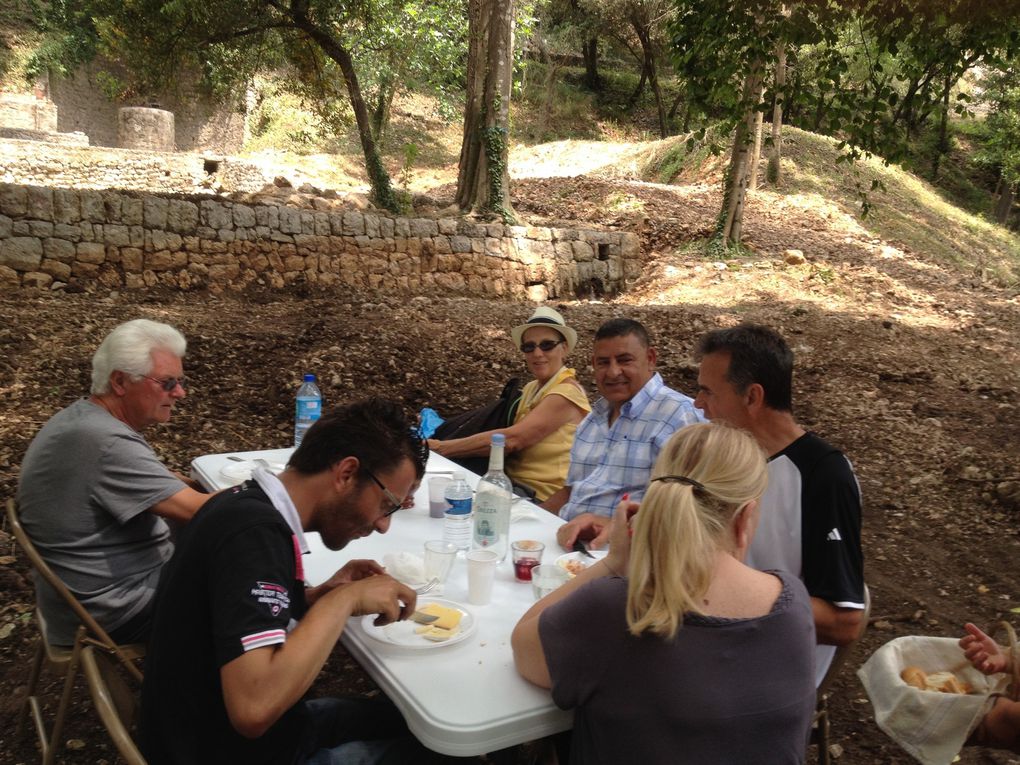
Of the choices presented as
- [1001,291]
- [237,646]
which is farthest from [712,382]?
[1001,291]

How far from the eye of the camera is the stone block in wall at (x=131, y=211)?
7914 millimetres

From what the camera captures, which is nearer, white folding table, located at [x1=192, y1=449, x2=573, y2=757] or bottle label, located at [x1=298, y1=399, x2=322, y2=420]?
white folding table, located at [x1=192, y1=449, x2=573, y2=757]

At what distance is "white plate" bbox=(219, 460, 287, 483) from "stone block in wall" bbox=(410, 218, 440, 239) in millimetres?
7040

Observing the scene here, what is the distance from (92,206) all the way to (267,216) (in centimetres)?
179

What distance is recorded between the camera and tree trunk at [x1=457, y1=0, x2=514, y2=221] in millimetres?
10406

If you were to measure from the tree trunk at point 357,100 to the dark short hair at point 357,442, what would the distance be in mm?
10435

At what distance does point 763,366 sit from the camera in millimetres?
2168

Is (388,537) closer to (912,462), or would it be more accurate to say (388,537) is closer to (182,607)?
(182,607)

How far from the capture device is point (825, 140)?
691 inches

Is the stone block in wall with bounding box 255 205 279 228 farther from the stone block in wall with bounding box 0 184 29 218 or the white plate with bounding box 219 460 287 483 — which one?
the white plate with bounding box 219 460 287 483

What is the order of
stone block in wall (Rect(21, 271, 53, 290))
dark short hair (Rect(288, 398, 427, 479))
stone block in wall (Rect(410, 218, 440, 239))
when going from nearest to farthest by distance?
dark short hair (Rect(288, 398, 427, 479)) → stone block in wall (Rect(21, 271, 53, 290)) → stone block in wall (Rect(410, 218, 440, 239))

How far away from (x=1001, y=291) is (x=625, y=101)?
18982 millimetres

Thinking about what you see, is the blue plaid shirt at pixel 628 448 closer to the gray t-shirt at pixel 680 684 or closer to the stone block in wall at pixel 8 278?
the gray t-shirt at pixel 680 684

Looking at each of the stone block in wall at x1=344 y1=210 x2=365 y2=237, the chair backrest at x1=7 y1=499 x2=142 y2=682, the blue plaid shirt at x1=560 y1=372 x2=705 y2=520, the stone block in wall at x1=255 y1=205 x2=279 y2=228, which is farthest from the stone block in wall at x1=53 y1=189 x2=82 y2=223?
the blue plaid shirt at x1=560 y1=372 x2=705 y2=520
